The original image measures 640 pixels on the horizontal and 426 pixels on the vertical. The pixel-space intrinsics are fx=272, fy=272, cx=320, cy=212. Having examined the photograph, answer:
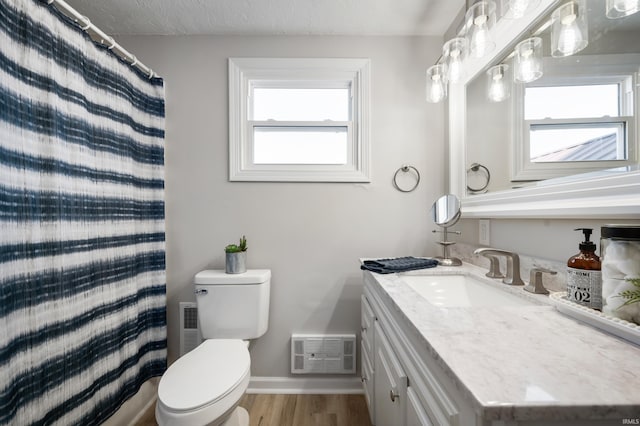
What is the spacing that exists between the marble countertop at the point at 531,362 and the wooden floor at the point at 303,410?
1125mm

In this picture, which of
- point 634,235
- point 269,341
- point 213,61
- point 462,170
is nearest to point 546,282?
point 634,235

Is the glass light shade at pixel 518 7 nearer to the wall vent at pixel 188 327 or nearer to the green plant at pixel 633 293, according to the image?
the green plant at pixel 633 293

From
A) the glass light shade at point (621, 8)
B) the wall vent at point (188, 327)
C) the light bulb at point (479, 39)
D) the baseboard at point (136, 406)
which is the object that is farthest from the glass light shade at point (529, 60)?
the baseboard at point (136, 406)

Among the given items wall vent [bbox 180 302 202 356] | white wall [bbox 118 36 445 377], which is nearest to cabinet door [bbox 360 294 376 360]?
white wall [bbox 118 36 445 377]

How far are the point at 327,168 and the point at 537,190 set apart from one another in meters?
1.10

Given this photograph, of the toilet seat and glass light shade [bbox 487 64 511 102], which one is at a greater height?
glass light shade [bbox 487 64 511 102]

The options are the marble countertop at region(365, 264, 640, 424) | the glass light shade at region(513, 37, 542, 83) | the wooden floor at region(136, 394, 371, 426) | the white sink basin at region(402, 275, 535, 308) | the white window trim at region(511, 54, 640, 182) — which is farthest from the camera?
the wooden floor at region(136, 394, 371, 426)

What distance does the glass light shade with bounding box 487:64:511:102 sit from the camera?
115 centimetres

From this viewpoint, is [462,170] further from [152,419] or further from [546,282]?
[152,419]

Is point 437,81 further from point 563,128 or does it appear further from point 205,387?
point 205,387

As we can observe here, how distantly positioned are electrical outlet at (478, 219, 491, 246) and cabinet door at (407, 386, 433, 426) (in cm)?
93

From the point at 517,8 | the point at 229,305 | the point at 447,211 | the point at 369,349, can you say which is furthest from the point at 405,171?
the point at 229,305

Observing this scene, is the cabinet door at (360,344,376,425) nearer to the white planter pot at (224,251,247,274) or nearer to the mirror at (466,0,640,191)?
the white planter pot at (224,251,247,274)

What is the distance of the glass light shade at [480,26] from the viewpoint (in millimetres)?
1099
